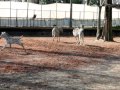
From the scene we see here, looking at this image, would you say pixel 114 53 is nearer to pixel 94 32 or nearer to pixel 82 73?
pixel 82 73

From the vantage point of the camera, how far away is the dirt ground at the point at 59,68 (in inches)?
550

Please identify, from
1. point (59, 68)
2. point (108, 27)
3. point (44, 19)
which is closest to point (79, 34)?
point (108, 27)

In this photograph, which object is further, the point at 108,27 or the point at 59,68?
the point at 108,27

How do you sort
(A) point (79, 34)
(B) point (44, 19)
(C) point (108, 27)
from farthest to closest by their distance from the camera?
(B) point (44, 19)
(C) point (108, 27)
(A) point (79, 34)

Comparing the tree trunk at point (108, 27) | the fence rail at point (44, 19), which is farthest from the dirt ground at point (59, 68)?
the fence rail at point (44, 19)

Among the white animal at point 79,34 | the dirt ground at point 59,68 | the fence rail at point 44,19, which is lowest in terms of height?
the dirt ground at point 59,68

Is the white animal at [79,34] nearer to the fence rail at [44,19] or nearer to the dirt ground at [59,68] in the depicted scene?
the dirt ground at [59,68]

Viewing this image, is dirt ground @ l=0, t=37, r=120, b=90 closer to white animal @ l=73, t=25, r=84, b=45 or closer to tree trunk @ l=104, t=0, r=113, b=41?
white animal @ l=73, t=25, r=84, b=45

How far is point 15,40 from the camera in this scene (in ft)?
71.1

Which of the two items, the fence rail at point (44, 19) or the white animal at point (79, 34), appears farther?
the fence rail at point (44, 19)

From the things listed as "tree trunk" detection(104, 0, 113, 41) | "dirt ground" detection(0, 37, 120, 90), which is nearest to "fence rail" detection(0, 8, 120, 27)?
"tree trunk" detection(104, 0, 113, 41)

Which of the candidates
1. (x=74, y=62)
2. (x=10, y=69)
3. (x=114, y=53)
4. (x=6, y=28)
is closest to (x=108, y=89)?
(x=10, y=69)

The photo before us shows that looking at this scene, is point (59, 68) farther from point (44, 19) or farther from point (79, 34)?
point (44, 19)

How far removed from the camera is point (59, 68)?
17.5m
